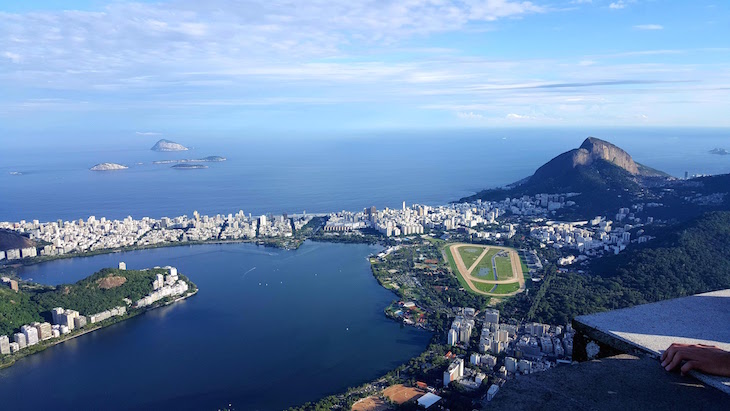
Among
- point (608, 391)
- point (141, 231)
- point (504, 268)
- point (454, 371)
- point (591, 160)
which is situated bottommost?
point (454, 371)

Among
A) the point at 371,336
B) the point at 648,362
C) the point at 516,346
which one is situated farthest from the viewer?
the point at 371,336

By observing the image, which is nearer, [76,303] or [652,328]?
[652,328]

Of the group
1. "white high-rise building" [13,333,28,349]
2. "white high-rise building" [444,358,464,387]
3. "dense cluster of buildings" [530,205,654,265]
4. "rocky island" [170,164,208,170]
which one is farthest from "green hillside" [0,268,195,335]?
"rocky island" [170,164,208,170]

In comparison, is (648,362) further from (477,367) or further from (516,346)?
(516,346)

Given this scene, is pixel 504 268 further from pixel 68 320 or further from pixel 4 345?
pixel 4 345

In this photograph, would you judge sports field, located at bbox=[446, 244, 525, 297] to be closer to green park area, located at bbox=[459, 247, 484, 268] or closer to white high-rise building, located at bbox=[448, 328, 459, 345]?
green park area, located at bbox=[459, 247, 484, 268]

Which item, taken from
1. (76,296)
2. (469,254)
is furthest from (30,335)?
(469,254)

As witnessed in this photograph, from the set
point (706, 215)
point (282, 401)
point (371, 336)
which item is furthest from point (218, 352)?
point (706, 215)

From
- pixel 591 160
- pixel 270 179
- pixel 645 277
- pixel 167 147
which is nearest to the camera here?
pixel 645 277
